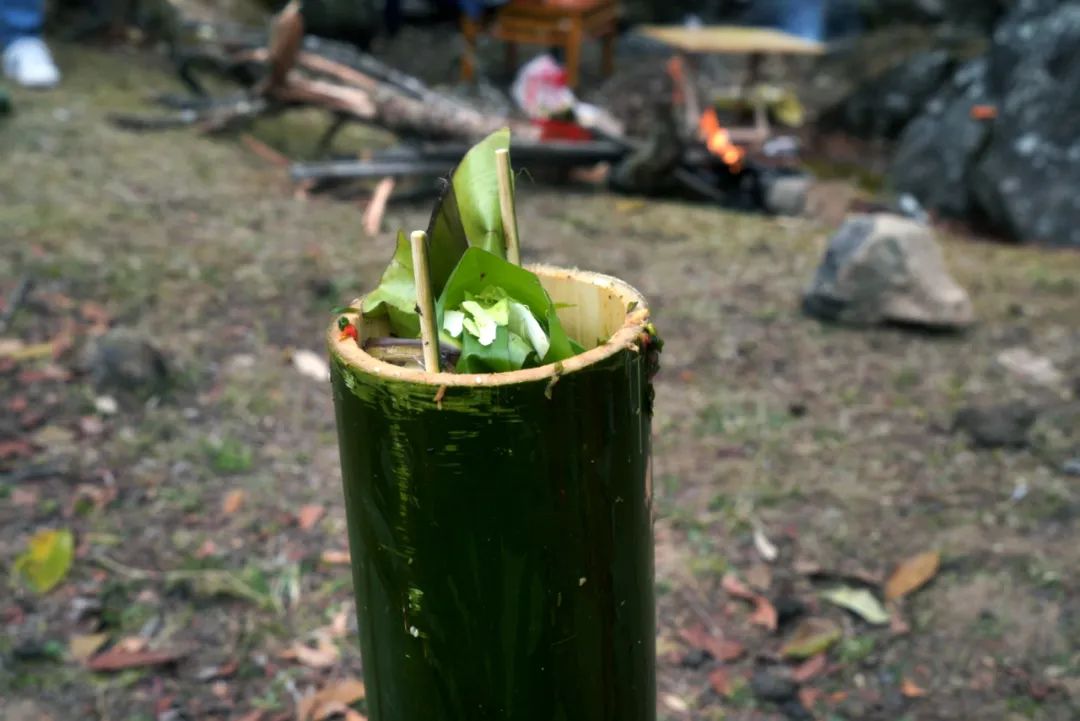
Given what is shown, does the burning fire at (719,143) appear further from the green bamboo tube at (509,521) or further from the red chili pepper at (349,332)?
the red chili pepper at (349,332)

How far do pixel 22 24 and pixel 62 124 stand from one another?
5.26 feet

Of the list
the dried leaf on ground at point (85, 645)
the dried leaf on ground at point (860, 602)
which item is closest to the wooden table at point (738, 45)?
the dried leaf on ground at point (860, 602)

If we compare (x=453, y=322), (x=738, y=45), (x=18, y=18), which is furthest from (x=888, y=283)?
(x=18, y=18)

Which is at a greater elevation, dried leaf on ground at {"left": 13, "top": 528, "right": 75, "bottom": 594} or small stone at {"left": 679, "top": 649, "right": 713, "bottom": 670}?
dried leaf on ground at {"left": 13, "top": 528, "right": 75, "bottom": 594}

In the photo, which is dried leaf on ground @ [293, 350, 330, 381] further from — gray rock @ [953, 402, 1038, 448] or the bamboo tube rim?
the bamboo tube rim

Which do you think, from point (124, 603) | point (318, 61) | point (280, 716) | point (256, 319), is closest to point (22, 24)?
point (318, 61)

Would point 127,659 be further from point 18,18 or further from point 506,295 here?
point 18,18

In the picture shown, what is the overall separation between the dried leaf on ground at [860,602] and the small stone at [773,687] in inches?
13.9

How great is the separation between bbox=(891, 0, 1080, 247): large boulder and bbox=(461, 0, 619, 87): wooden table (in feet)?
10.1

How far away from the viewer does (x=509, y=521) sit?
4.19 feet

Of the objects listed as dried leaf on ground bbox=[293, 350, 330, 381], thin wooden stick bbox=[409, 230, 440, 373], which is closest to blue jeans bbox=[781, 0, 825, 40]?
dried leaf on ground bbox=[293, 350, 330, 381]

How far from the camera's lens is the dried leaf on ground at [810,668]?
9.04ft

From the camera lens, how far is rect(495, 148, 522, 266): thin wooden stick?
1370 mm

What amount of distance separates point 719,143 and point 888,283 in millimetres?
2776
